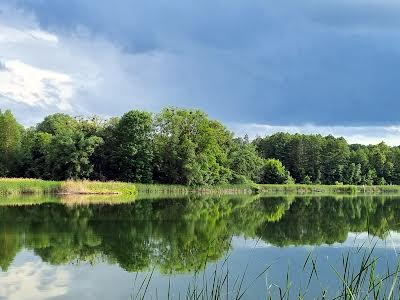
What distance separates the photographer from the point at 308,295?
27.6 feet

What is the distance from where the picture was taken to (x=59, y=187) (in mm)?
43531

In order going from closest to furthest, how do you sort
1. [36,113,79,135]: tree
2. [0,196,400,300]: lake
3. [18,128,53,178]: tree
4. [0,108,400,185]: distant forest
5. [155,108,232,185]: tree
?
1. [0,196,400,300]: lake
2. [0,108,400,185]: distant forest
3. [18,128,53,178]: tree
4. [155,108,232,185]: tree
5. [36,113,79,135]: tree

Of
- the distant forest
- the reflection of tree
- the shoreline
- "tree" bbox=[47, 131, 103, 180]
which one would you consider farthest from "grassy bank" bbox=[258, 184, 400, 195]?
the reflection of tree

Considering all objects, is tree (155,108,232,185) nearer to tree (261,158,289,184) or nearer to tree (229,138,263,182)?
tree (229,138,263,182)

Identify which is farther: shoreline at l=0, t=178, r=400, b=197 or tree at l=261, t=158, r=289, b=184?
tree at l=261, t=158, r=289, b=184

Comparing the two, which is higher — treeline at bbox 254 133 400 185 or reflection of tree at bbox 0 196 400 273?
treeline at bbox 254 133 400 185

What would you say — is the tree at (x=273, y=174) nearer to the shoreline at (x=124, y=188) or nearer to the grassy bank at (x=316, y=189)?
the grassy bank at (x=316, y=189)

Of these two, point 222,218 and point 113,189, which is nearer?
point 222,218

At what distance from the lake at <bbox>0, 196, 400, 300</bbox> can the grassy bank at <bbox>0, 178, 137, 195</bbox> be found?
17967 millimetres

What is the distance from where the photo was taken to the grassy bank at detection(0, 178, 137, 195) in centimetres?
4000

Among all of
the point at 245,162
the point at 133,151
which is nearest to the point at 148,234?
the point at 133,151

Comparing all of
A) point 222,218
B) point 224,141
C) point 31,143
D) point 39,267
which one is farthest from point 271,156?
point 39,267

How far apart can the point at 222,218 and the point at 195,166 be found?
32.1 m

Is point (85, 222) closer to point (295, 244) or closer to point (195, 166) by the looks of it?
point (295, 244)
